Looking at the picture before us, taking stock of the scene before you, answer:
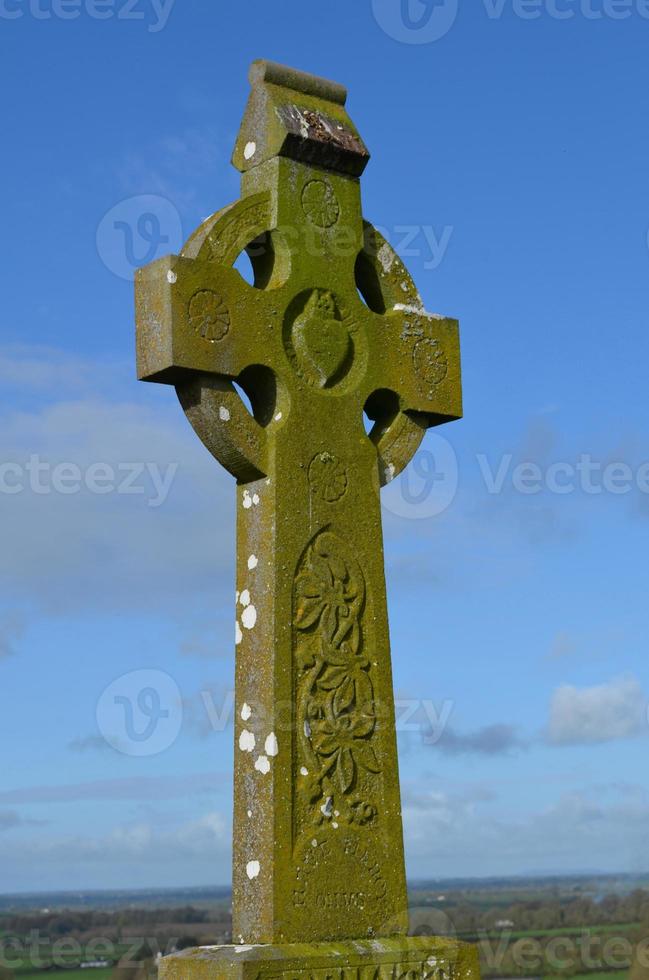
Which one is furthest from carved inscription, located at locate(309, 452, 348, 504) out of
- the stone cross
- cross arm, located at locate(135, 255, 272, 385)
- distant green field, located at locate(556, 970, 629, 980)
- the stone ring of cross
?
distant green field, located at locate(556, 970, 629, 980)

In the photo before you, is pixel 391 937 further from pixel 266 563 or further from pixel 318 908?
pixel 266 563

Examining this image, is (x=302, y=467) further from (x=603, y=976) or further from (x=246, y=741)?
(x=603, y=976)

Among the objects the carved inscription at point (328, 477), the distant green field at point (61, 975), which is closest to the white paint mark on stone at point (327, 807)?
the carved inscription at point (328, 477)

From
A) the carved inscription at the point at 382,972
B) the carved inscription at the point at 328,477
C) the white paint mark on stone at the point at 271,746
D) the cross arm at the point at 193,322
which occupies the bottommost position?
the carved inscription at the point at 382,972

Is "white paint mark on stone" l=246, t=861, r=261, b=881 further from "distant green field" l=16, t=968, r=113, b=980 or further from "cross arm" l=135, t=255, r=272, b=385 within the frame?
"distant green field" l=16, t=968, r=113, b=980

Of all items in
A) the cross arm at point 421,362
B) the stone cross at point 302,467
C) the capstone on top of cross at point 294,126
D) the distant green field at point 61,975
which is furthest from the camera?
the distant green field at point 61,975

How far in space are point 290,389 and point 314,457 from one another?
0.35m

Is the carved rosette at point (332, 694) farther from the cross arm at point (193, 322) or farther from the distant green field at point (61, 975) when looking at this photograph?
the distant green field at point (61, 975)

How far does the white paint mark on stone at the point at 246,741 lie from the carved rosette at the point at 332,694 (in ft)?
0.68

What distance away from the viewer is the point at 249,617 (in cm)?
676

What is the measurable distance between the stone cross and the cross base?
0.07 m

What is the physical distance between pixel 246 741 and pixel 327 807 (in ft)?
1.60

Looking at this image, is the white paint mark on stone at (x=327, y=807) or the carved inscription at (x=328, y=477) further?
the carved inscription at (x=328, y=477)

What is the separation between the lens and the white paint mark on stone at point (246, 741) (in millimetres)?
6574
